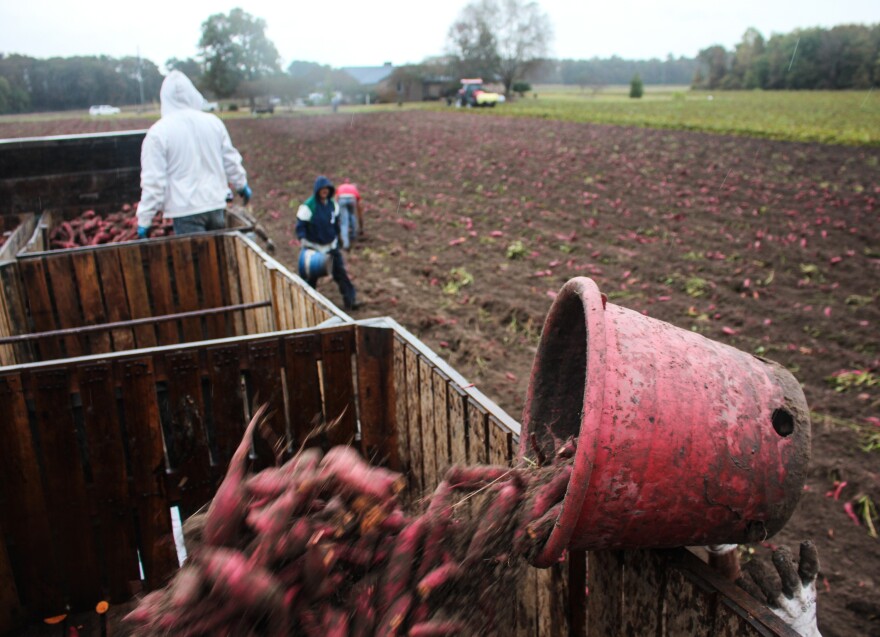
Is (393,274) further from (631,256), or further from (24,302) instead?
(24,302)

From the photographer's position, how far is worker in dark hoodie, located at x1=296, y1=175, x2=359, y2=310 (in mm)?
8492

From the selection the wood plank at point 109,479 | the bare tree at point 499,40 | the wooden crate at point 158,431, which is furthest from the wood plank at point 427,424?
the bare tree at point 499,40

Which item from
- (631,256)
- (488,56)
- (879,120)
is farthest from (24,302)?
(488,56)

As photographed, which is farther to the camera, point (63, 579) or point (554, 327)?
point (63, 579)

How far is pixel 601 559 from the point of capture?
2439mm

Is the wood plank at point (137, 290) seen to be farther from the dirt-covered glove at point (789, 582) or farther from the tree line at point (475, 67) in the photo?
the tree line at point (475, 67)

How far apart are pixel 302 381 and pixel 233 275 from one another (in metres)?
3.34

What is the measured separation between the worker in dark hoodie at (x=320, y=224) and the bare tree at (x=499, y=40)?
303 feet

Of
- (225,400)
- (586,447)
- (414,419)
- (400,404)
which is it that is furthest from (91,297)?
(586,447)

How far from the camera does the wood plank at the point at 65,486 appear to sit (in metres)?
A: 3.34

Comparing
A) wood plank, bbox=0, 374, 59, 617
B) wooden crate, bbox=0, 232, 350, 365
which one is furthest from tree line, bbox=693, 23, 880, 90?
wood plank, bbox=0, 374, 59, 617

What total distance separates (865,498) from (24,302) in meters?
6.74

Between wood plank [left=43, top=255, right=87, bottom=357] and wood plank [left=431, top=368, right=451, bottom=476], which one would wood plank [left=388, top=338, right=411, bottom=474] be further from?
wood plank [left=43, top=255, right=87, bottom=357]

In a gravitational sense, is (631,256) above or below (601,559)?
below
